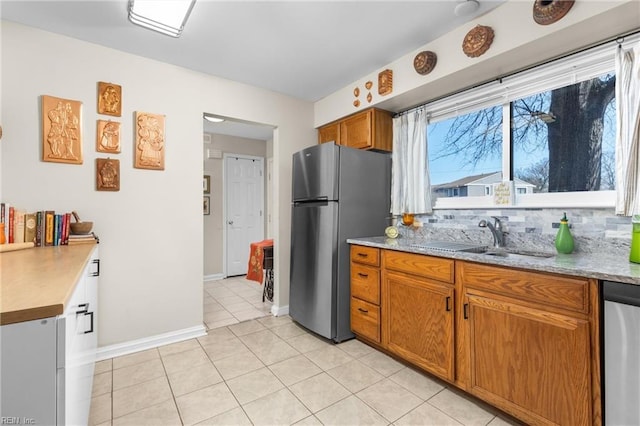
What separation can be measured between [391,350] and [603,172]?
5.98 feet

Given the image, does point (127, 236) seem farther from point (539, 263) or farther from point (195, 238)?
point (539, 263)

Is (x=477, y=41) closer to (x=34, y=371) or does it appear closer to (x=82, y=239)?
(x=34, y=371)

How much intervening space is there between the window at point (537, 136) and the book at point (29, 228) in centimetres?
313

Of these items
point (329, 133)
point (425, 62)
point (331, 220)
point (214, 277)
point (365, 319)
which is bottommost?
point (214, 277)

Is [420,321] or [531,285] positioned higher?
[531,285]

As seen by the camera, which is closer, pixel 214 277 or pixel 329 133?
pixel 329 133

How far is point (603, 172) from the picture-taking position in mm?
1824

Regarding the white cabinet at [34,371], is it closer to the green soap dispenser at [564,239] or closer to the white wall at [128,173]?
the white wall at [128,173]

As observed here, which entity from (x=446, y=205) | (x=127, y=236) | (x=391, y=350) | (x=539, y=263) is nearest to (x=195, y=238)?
(x=127, y=236)

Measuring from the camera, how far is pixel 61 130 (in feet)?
7.25

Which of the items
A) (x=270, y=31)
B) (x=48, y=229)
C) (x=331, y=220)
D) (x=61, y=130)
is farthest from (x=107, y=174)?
(x=331, y=220)

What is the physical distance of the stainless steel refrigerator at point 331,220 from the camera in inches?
104

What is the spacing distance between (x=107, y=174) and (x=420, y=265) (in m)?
2.51

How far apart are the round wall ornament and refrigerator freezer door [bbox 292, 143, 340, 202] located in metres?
1.17
